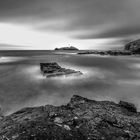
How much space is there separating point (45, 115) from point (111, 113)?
3474 millimetres

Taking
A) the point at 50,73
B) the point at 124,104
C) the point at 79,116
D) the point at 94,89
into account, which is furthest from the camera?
the point at 50,73

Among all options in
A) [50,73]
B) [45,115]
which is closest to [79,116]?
[45,115]

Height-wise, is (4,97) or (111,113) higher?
(111,113)

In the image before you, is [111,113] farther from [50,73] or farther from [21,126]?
[50,73]

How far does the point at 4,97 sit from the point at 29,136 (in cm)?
996

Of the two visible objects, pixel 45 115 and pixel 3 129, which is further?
pixel 45 115

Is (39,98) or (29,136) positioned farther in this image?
(39,98)

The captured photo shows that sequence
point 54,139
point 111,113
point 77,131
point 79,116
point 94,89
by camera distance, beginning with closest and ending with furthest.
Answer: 1. point 54,139
2. point 77,131
3. point 79,116
4. point 111,113
5. point 94,89

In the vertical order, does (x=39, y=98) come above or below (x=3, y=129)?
below

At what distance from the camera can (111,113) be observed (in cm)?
610

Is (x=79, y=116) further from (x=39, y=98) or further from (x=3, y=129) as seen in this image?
(x=39, y=98)

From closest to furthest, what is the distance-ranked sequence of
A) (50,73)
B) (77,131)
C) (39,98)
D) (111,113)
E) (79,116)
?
(77,131), (79,116), (111,113), (39,98), (50,73)

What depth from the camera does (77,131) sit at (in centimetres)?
457

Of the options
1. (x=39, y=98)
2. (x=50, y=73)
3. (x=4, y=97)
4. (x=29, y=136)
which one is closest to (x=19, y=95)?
(x=4, y=97)
